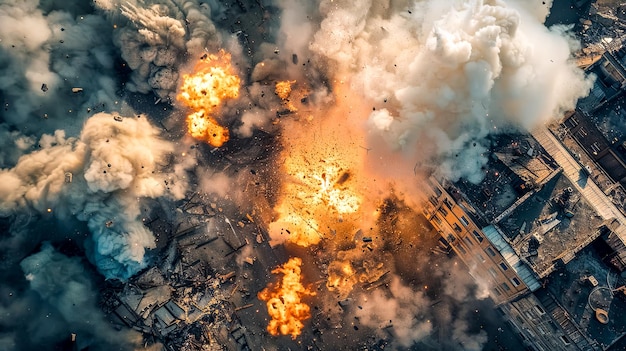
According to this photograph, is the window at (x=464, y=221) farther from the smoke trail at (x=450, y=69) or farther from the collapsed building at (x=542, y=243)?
the smoke trail at (x=450, y=69)

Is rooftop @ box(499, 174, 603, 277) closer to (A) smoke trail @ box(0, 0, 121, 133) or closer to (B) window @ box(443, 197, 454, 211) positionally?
(B) window @ box(443, 197, 454, 211)

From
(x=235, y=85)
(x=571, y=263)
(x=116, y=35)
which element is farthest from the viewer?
(x=235, y=85)

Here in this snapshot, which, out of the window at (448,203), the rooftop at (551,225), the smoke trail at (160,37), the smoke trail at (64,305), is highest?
the smoke trail at (160,37)

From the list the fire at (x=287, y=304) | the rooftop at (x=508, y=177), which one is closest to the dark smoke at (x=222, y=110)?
the rooftop at (x=508, y=177)

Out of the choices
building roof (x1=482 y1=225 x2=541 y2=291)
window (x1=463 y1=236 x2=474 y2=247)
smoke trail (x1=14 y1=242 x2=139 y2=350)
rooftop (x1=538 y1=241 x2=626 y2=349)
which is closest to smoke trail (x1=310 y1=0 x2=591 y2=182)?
building roof (x1=482 y1=225 x2=541 y2=291)

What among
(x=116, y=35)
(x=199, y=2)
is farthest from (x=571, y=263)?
(x=116, y=35)

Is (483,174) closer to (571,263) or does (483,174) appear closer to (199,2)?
(571,263)
